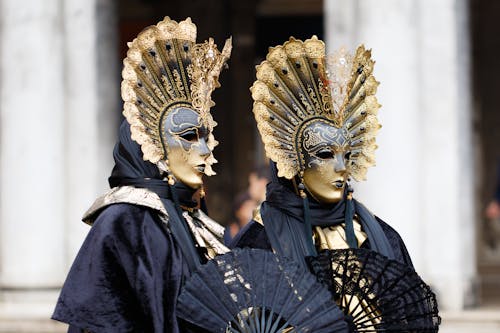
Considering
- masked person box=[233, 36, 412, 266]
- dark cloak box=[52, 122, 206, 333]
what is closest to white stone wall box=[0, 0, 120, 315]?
masked person box=[233, 36, 412, 266]

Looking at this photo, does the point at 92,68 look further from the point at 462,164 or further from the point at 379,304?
the point at 379,304

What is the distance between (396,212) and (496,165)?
693cm

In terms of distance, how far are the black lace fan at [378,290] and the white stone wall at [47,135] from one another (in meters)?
5.02

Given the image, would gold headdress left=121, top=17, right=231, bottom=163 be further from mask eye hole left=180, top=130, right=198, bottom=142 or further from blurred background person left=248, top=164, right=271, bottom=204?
blurred background person left=248, top=164, right=271, bottom=204

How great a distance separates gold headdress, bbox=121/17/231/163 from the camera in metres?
5.87

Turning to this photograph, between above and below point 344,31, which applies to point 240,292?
below

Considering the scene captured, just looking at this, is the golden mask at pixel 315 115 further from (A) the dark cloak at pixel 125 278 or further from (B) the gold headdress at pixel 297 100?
(A) the dark cloak at pixel 125 278

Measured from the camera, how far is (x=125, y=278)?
554 cm

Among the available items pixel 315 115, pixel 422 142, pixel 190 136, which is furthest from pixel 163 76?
pixel 422 142

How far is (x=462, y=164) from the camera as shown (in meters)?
10.3

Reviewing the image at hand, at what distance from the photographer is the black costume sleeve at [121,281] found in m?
5.47

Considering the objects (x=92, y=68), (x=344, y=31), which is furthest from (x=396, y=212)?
(x=92, y=68)

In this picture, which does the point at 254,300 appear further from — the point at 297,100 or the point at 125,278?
the point at 297,100

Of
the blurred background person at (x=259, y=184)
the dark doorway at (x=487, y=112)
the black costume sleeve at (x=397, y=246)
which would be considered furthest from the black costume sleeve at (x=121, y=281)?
the dark doorway at (x=487, y=112)
